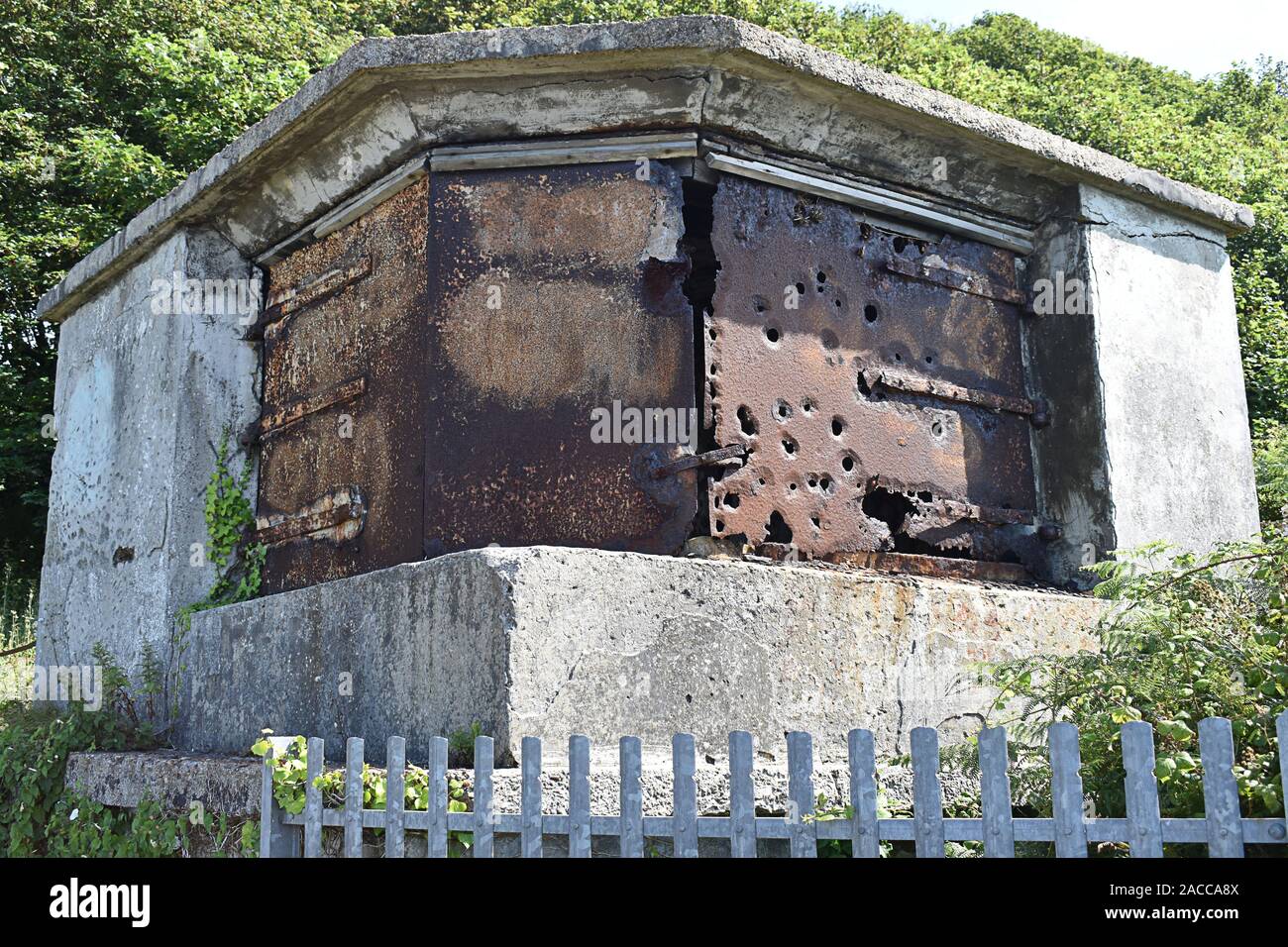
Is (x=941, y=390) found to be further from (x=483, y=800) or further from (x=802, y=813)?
(x=483, y=800)

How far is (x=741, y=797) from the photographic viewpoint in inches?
129

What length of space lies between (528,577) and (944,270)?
2874mm

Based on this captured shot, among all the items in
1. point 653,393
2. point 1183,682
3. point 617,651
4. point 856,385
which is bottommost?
point 1183,682

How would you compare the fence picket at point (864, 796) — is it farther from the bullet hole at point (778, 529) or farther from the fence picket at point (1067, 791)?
the bullet hole at point (778, 529)

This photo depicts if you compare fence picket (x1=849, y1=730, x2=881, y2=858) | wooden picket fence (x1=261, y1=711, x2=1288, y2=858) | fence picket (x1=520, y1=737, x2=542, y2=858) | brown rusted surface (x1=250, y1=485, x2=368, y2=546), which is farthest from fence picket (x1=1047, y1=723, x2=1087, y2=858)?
brown rusted surface (x1=250, y1=485, x2=368, y2=546)

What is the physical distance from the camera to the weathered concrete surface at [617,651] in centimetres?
418

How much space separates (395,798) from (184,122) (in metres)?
10.5

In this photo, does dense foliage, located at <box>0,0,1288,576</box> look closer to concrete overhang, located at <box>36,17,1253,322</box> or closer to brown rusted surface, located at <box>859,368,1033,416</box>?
brown rusted surface, located at <box>859,368,1033,416</box>

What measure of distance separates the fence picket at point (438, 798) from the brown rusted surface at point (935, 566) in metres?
2.19

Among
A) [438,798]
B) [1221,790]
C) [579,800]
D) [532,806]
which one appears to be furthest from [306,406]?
[1221,790]

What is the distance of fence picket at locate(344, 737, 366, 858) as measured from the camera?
3781 mm

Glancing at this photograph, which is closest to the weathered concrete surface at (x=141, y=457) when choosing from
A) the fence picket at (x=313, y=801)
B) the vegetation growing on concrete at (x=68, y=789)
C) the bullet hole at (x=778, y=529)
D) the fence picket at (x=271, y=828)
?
the vegetation growing on concrete at (x=68, y=789)

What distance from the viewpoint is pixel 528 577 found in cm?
418
